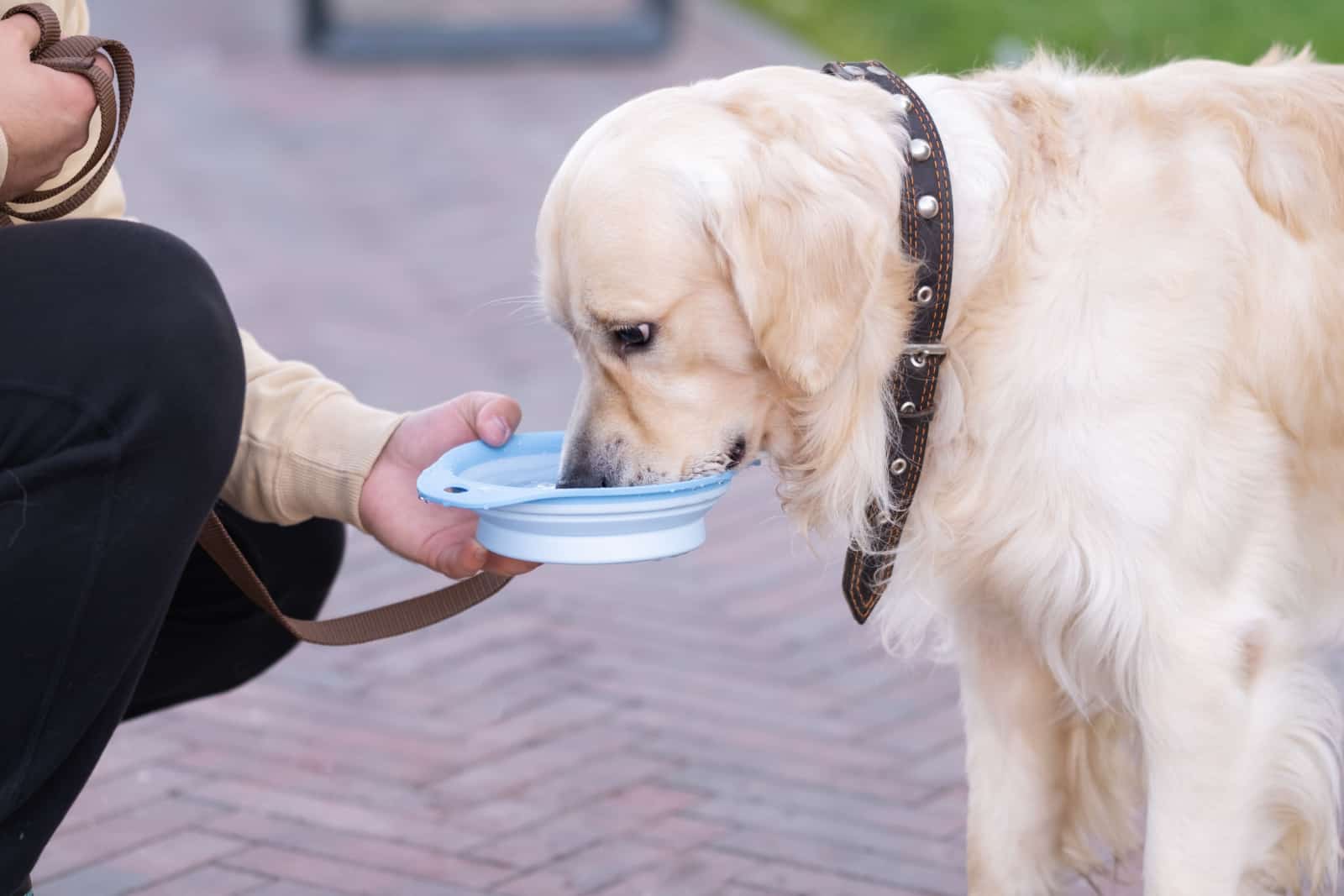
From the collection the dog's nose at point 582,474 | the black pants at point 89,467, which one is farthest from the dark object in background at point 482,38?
the black pants at point 89,467

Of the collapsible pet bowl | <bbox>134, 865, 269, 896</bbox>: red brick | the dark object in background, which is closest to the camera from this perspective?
the collapsible pet bowl

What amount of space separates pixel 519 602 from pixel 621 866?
1.43 meters

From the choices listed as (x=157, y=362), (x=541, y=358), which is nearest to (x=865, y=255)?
(x=157, y=362)

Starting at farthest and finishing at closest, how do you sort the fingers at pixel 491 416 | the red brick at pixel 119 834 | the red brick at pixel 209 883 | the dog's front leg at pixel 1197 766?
1. the red brick at pixel 119 834
2. the red brick at pixel 209 883
3. the fingers at pixel 491 416
4. the dog's front leg at pixel 1197 766

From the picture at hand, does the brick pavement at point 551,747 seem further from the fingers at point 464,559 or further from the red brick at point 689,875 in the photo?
the fingers at point 464,559

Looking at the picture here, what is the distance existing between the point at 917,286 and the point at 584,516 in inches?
23.4

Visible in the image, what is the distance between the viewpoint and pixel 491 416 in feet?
8.69

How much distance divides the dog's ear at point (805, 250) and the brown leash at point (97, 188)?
2.27 feet

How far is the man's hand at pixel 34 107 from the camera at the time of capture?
2072 mm

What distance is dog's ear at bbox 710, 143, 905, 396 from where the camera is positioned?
2.33 meters

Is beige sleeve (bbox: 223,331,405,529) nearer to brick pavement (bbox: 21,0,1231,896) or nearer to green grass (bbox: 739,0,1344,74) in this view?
brick pavement (bbox: 21,0,1231,896)

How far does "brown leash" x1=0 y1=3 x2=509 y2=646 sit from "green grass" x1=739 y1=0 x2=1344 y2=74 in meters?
6.31

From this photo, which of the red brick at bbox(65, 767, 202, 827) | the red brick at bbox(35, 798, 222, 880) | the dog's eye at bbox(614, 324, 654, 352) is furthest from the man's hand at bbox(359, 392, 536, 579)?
the red brick at bbox(65, 767, 202, 827)

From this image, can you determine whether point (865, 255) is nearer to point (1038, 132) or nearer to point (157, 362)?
point (1038, 132)
